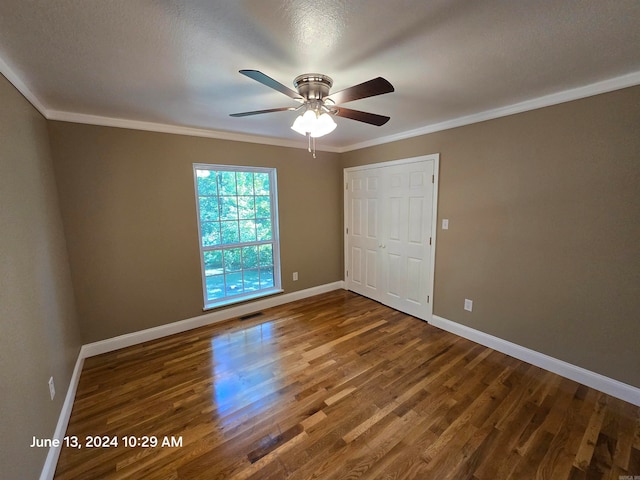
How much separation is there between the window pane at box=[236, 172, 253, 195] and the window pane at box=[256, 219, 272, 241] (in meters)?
0.44

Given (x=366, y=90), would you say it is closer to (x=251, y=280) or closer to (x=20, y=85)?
(x=20, y=85)

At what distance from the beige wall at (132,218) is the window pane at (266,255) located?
2.90 feet

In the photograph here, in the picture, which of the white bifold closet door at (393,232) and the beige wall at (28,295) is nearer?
the beige wall at (28,295)

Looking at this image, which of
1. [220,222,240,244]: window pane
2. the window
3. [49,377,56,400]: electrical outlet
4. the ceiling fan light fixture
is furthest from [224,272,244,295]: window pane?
the ceiling fan light fixture

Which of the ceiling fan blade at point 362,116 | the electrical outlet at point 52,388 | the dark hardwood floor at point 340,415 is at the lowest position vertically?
the dark hardwood floor at point 340,415

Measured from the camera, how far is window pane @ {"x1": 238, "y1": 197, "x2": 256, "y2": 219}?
139 inches

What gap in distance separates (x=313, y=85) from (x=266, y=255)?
→ 102 inches

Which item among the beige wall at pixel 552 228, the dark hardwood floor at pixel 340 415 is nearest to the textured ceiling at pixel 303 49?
the beige wall at pixel 552 228

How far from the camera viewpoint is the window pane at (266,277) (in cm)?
382

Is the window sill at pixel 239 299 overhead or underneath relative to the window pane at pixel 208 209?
underneath

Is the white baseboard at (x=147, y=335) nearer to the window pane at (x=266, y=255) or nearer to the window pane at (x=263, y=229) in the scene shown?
the window pane at (x=266, y=255)

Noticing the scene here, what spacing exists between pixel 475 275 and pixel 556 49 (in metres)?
2.00

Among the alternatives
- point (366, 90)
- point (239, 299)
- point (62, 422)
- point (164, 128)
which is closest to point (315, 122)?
point (366, 90)

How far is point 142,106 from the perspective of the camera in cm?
226
